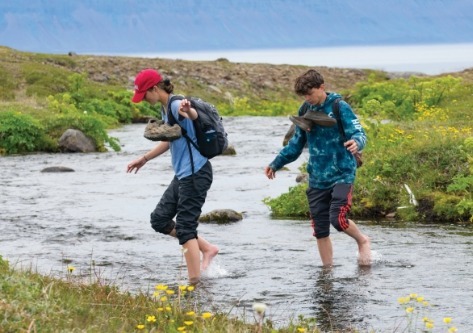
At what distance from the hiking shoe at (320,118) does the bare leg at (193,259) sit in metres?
1.69

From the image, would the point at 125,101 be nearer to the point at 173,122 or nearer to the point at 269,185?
the point at 269,185

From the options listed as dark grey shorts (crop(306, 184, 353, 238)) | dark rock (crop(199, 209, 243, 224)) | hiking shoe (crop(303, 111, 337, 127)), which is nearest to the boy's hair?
hiking shoe (crop(303, 111, 337, 127))

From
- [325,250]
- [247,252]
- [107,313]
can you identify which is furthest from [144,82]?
[247,252]

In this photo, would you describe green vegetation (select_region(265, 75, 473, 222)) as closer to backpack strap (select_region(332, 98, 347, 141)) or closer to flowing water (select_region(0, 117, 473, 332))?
flowing water (select_region(0, 117, 473, 332))

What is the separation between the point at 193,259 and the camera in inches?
439

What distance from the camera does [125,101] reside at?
143 ft

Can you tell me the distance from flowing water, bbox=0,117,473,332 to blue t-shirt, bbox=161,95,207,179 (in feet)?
3.76

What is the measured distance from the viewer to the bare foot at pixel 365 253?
11.8 meters

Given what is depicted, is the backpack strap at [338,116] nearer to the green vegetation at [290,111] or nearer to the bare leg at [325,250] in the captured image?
the bare leg at [325,250]

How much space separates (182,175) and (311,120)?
1399 millimetres

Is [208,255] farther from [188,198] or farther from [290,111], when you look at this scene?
[290,111]

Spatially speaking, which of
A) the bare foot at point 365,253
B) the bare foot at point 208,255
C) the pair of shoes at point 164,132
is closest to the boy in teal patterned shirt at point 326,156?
the bare foot at point 365,253

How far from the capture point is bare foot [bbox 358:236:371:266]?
11.8m

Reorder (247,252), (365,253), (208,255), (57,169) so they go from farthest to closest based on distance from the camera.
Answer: (57,169), (247,252), (365,253), (208,255)
